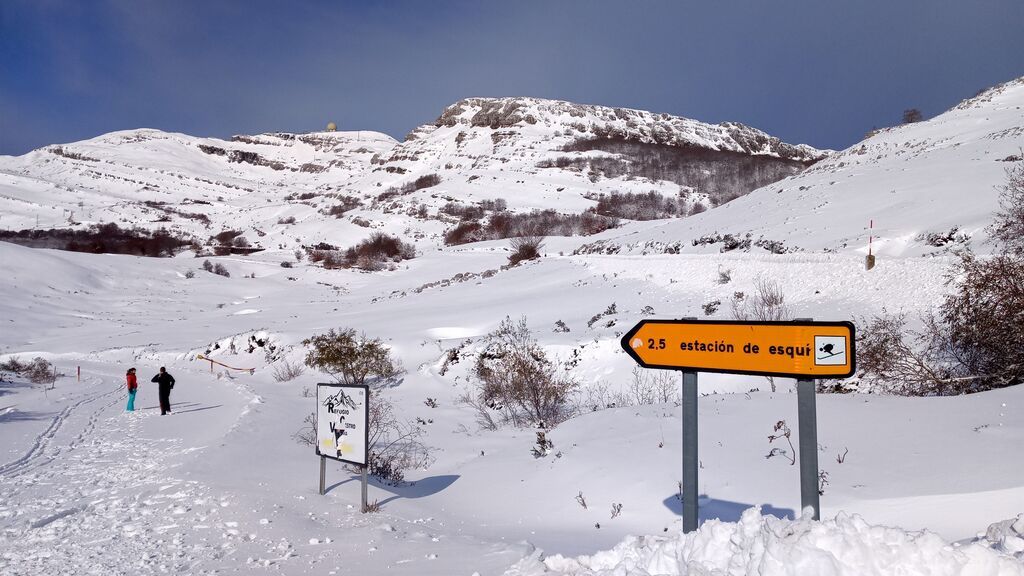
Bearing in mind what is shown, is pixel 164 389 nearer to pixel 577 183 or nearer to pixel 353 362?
pixel 353 362

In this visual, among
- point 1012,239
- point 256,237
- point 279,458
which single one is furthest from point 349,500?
point 256,237

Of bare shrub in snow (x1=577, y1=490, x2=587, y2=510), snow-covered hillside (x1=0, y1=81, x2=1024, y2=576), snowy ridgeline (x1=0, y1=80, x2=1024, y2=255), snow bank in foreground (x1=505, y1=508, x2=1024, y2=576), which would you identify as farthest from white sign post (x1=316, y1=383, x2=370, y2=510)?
snowy ridgeline (x1=0, y1=80, x2=1024, y2=255)

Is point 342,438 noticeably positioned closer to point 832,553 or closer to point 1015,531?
point 832,553

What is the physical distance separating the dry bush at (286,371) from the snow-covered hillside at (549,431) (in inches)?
15.4

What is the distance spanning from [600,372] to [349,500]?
891 centimetres

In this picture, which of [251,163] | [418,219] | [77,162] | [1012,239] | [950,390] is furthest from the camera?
[251,163]

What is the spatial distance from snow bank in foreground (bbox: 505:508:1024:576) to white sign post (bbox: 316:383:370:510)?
339 centimetres

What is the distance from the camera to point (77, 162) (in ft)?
461

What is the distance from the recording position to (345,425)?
6090 mm

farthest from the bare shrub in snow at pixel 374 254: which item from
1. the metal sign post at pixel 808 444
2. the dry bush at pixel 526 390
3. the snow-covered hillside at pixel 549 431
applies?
the metal sign post at pixel 808 444

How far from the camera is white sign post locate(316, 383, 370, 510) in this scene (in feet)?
19.3

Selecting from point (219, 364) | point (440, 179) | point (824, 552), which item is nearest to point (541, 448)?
point (824, 552)

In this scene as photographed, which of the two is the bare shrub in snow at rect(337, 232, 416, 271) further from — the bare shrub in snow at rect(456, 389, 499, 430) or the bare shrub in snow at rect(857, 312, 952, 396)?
the bare shrub in snow at rect(857, 312, 952, 396)

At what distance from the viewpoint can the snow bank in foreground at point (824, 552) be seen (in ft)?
7.88
